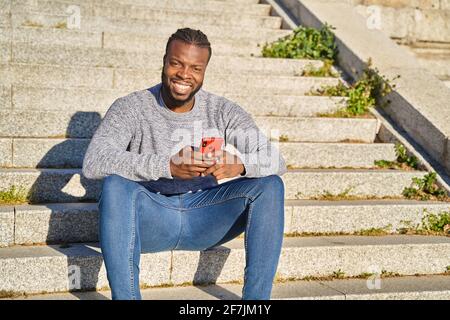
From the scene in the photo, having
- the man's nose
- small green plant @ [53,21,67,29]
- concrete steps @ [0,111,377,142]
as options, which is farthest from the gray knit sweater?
small green plant @ [53,21,67,29]

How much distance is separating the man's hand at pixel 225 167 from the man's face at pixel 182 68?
0.46 metres

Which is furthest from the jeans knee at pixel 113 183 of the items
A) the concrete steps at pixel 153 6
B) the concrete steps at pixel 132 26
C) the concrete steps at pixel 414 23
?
the concrete steps at pixel 414 23

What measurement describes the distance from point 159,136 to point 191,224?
56 centimetres

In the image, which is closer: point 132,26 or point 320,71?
point 320,71

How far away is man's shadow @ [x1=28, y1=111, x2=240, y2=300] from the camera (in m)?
3.96

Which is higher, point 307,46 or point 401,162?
point 307,46

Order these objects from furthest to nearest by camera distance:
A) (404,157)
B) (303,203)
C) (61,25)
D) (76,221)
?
(61,25) < (404,157) < (303,203) < (76,221)

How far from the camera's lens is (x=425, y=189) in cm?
543

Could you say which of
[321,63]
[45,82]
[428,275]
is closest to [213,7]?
[321,63]

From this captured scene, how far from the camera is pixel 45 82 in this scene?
5.71 m

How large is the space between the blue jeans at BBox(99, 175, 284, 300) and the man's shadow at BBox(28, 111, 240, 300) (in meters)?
0.37

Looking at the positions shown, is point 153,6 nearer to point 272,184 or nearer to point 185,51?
point 185,51

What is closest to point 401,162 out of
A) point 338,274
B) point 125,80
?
point 338,274

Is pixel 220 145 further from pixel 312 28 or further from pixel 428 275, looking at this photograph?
pixel 312 28
